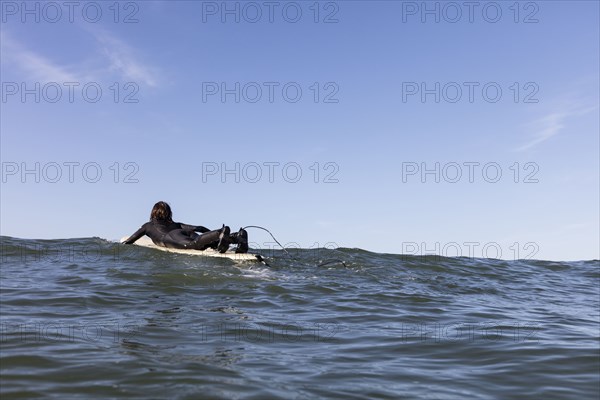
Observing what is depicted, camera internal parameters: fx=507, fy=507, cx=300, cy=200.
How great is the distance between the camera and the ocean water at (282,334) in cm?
481

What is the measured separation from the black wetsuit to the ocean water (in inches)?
54.6

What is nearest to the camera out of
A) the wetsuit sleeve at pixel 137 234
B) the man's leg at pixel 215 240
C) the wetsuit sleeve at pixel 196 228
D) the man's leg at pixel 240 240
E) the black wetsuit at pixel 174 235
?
the man's leg at pixel 215 240

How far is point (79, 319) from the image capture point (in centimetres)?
743

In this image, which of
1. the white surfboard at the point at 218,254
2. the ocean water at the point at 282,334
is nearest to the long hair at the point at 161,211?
the white surfboard at the point at 218,254

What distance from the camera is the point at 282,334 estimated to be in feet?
22.9

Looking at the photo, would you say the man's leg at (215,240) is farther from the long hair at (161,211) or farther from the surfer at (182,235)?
the long hair at (161,211)

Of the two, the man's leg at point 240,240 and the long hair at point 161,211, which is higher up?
the long hair at point 161,211

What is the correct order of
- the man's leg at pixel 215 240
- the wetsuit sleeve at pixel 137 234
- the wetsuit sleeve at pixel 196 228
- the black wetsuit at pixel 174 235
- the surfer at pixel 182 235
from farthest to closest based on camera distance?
the wetsuit sleeve at pixel 137 234, the wetsuit sleeve at pixel 196 228, the black wetsuit at pixel 174 235, the surfer at pixel 182 235, the man's leg at pixel 215 240

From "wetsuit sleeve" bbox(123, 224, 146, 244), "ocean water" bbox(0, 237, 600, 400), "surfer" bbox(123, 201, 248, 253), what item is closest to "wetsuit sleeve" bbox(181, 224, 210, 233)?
"surfer" bbox(123, 201, 248, 253)

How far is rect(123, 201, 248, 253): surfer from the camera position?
48.4 ft

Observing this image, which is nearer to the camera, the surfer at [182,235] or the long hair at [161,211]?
the surfer at [182,235]

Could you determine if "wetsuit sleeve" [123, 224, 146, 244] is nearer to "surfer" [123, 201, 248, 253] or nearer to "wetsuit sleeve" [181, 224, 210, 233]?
"surfer" [123, 201, 248, 253]

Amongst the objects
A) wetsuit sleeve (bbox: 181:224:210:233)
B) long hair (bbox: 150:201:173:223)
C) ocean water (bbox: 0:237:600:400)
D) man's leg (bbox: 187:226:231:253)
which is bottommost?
ocean water (bbox: 0:237:600:400)

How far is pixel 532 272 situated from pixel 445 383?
14.6 metres
